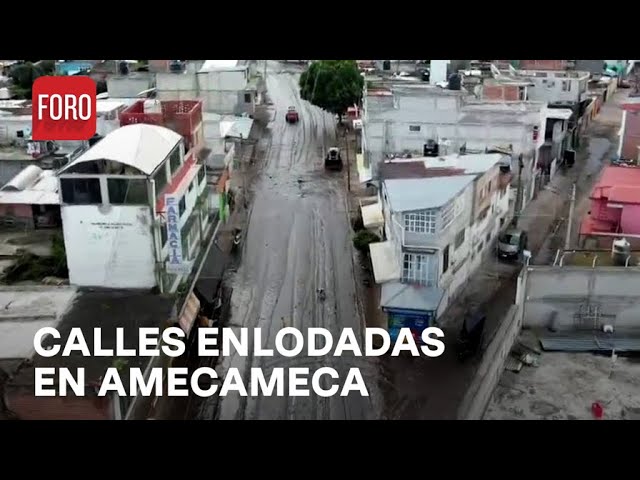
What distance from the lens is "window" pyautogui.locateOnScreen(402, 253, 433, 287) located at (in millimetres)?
7707

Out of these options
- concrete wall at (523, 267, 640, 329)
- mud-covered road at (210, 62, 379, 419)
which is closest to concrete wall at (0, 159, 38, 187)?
mud-covered road at (210, 62, 379, 419)

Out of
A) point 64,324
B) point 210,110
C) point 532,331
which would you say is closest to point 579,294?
point 532,331

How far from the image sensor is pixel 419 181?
27.2 ft

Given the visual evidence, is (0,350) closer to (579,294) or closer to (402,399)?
(402,399)

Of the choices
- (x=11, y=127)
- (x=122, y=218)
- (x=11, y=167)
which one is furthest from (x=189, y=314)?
(x=11, y=127)

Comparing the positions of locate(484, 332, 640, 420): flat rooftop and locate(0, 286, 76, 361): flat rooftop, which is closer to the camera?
locate(0, 286, 76, 361): flat rooftop

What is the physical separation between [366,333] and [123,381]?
2835 millimetres

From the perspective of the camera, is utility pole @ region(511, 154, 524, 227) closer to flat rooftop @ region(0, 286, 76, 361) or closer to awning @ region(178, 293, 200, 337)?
awning @ region(178, 293, 200, 337)

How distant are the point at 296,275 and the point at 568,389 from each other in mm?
3685

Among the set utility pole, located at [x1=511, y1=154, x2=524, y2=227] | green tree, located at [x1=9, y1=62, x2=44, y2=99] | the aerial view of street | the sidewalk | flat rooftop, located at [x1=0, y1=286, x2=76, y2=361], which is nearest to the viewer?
flat rooftop, located at [x1=0, y1=286, x2=76, y2=361]

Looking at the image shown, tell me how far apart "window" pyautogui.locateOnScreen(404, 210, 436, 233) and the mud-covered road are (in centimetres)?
128

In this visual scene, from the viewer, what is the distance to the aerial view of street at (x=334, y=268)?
661 cm

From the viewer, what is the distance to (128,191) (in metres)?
7.19

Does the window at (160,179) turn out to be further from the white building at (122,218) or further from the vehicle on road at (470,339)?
the vehicle on road at (470,339)
